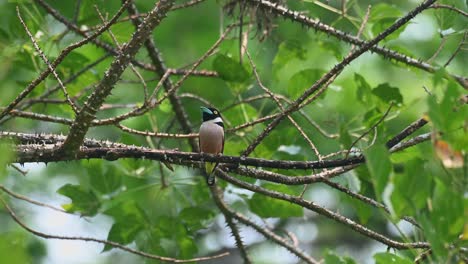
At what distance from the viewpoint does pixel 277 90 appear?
22.4ft

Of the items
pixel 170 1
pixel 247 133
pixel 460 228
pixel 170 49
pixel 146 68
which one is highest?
pixel 170 49

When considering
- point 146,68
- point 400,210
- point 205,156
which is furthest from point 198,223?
point 400,210

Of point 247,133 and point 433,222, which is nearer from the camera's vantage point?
point 433,222

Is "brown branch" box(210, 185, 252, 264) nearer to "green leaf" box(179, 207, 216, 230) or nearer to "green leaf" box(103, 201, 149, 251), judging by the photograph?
"green leaf" box(179, 207, 216, 230)

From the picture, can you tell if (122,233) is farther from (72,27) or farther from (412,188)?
(412,188)

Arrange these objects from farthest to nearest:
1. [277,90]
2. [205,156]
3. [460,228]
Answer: [277,90], [205,156], [460,228]

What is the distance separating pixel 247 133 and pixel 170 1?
9.07 feet

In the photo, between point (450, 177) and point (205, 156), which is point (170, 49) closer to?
point (205, 156)

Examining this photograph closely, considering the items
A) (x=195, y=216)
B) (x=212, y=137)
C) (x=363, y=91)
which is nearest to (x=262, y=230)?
(x=195, y=216)

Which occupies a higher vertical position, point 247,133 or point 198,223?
point 247,133

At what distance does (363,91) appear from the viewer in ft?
19.0

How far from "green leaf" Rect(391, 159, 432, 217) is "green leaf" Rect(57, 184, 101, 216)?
3.77m

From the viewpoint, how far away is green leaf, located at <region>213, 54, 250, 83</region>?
603 cm

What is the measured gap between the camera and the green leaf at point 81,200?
5887mm
